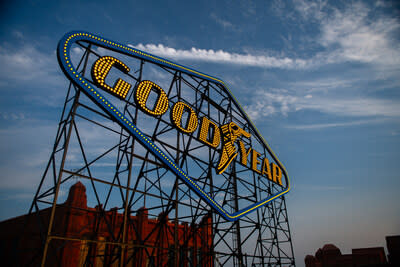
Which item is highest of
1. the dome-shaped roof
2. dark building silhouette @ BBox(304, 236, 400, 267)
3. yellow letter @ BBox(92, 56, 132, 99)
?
yellow letter @ BBox(92, 56, 132, 99)

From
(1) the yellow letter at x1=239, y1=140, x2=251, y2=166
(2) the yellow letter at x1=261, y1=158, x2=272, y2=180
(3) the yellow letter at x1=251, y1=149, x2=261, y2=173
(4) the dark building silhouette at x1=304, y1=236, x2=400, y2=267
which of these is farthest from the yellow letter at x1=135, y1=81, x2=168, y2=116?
(4) the dark building silhouette at x1=304, y1=236, x2=400, y2=267

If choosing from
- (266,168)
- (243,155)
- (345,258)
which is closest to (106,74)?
(243,155)

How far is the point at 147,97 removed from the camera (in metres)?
12.3

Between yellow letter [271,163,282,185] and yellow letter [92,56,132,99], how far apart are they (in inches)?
622

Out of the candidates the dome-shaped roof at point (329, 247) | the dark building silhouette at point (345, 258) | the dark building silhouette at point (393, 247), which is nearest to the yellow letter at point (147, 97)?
the dark building silhouette at point (393, 247)

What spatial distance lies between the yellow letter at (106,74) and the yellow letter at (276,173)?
15.8 metres

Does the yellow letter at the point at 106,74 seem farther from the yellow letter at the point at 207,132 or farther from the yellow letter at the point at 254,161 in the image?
the yellow letter at the point at 254,161

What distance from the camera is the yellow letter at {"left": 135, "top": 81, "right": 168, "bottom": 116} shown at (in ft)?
39.1

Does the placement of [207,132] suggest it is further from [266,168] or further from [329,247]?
[329,247]

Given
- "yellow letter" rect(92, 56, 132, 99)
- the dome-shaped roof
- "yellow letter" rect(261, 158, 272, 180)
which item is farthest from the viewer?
the dome-shaped roof

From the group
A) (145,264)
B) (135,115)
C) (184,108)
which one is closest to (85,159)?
(135,115)

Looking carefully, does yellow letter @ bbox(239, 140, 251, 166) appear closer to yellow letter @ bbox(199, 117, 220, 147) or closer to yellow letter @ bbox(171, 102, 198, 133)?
yellow letter @ bbox(199, 117, 220, 147)

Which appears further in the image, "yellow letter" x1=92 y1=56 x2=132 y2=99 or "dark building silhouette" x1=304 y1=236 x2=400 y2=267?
"dark building silhouette" x1=304 y1=236 x2=400 y2=267

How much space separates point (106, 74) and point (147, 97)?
236 centimetres
